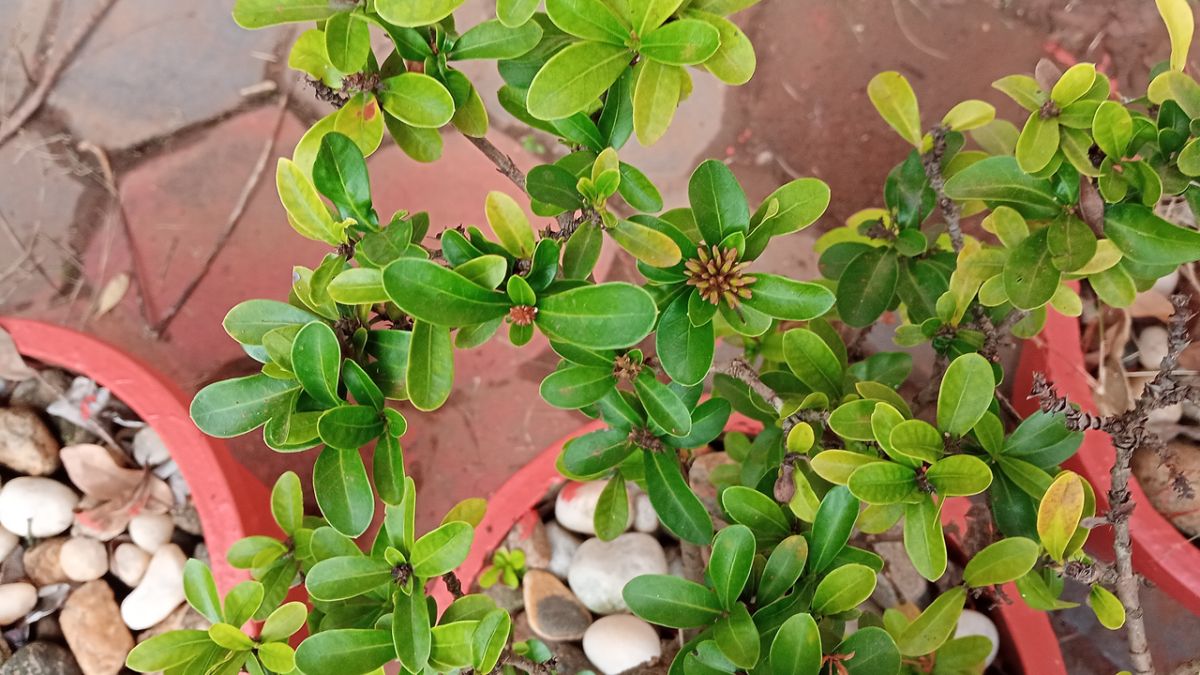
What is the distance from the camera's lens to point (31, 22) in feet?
6.72

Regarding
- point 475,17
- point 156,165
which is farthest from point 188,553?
point 475,17

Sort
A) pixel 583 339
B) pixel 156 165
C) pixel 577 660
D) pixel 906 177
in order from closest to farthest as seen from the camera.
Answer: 1. pixel 583 339
2. pixel 906 177
3. pixel 577 660
4. pixel 156 165

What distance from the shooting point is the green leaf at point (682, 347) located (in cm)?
74

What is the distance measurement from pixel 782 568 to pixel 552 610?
69cm

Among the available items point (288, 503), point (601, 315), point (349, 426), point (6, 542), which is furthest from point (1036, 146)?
point (6, 542)

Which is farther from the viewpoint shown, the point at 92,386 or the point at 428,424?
the point at 428,424

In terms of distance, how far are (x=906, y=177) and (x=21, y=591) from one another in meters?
1.68

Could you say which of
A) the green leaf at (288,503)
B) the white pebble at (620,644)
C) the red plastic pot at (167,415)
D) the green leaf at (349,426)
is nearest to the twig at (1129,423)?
the green leaf at (349,426)

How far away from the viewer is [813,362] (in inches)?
36.7

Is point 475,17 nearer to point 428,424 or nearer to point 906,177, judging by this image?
point 428,424

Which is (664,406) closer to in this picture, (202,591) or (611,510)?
(611,510)

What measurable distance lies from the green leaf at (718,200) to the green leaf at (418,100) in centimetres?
25

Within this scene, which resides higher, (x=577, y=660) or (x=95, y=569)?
(x=577, y=660)

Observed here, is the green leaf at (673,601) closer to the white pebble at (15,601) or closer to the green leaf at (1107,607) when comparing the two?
the green leaf at (1107,607)
